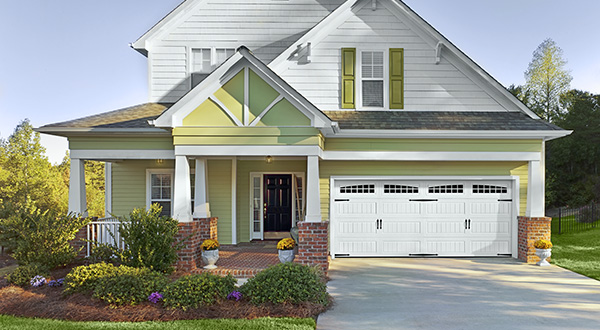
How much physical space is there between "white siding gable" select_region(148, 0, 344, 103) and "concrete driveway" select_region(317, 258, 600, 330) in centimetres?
740

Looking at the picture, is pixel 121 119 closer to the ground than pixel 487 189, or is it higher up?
higher up

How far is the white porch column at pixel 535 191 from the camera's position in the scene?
11.1 metres

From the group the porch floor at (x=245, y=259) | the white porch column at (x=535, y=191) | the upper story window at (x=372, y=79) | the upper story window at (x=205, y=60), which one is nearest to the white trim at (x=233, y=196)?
the porch floor at (x=245, y=259)

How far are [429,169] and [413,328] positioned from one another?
6393 mm

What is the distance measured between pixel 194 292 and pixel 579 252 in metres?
12.1

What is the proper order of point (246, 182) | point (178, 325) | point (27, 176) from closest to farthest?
point (178, 325) → point (246, 182) → point (27, 176)

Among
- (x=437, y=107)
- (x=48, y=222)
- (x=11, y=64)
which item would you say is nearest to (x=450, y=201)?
(x=437, y=107)

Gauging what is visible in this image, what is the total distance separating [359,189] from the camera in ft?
38.7

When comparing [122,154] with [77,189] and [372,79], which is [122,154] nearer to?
[77,189]

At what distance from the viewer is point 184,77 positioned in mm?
13211

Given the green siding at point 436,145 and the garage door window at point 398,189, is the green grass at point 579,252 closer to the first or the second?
the green siding at point 436,145

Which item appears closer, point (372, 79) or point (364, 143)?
point (364, 143)

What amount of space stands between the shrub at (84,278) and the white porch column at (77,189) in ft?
11.3

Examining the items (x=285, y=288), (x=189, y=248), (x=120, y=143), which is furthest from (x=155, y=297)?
(x=120, y=143)
